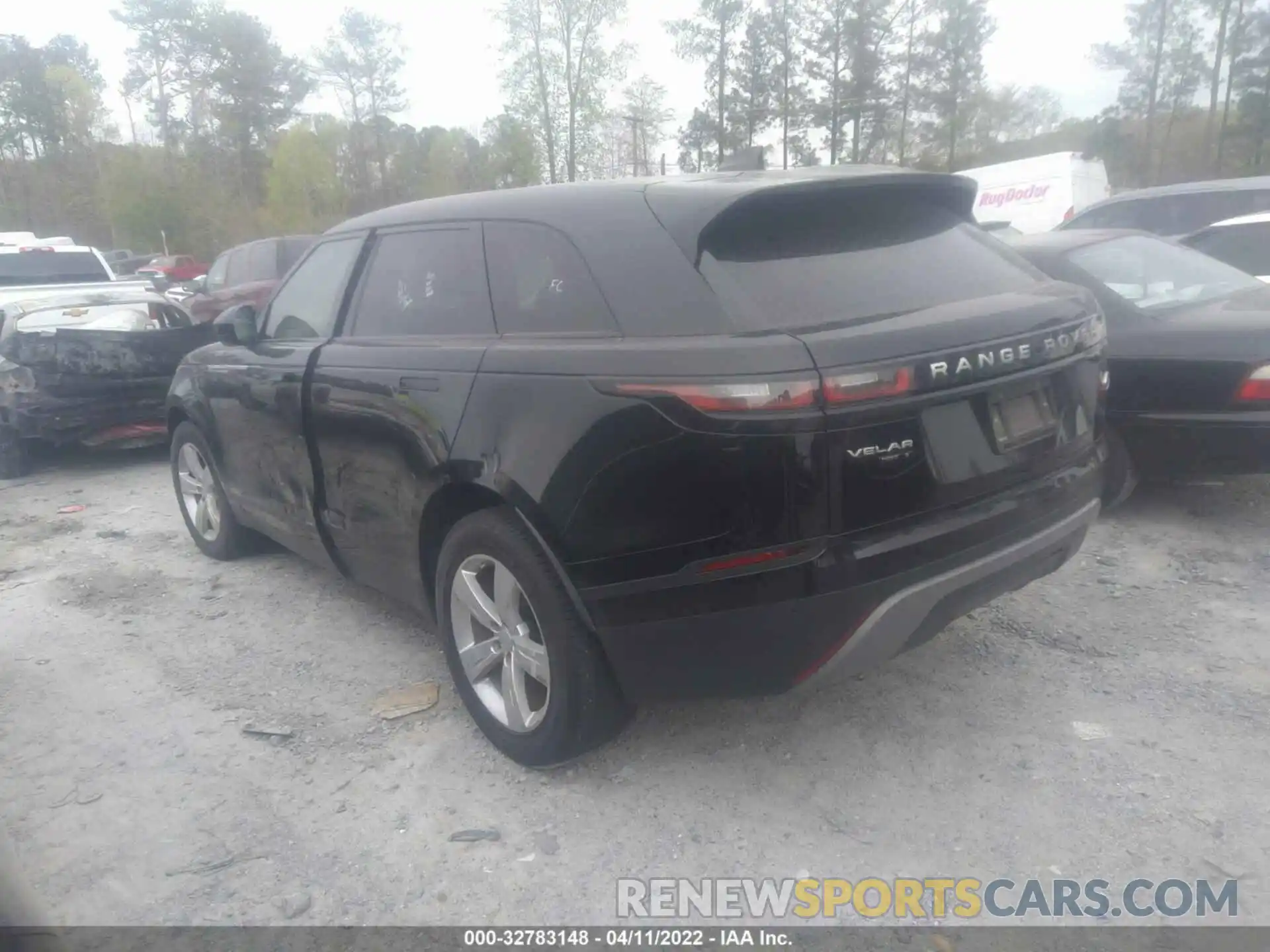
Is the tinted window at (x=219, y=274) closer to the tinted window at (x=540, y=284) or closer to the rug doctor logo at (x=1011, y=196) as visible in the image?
the tinted window at (x=540, y=284)

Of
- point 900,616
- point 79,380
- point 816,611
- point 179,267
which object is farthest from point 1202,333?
point 179,267

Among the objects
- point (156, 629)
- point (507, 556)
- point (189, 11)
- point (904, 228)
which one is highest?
point (189, 11)

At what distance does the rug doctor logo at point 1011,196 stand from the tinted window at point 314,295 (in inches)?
755

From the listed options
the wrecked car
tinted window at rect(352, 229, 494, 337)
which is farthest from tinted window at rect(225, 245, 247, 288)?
tinted window at rect(352, 229, 494, 337)

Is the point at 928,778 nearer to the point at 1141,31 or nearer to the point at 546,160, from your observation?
the point at 546,160

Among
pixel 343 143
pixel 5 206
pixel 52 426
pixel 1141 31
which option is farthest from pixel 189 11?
pixel 52 426

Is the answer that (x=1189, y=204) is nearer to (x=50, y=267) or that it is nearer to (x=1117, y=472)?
(x=1117, y=472)

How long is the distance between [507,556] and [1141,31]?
145 ft

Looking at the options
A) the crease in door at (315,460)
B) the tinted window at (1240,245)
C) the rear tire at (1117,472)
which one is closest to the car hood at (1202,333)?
the rear tire at (1117,472)

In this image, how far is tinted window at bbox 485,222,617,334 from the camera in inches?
110

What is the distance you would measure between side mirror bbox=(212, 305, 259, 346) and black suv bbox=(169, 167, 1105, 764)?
121 centimetres

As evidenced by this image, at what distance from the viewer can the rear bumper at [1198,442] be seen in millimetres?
4402

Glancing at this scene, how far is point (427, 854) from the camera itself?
9.06ft
